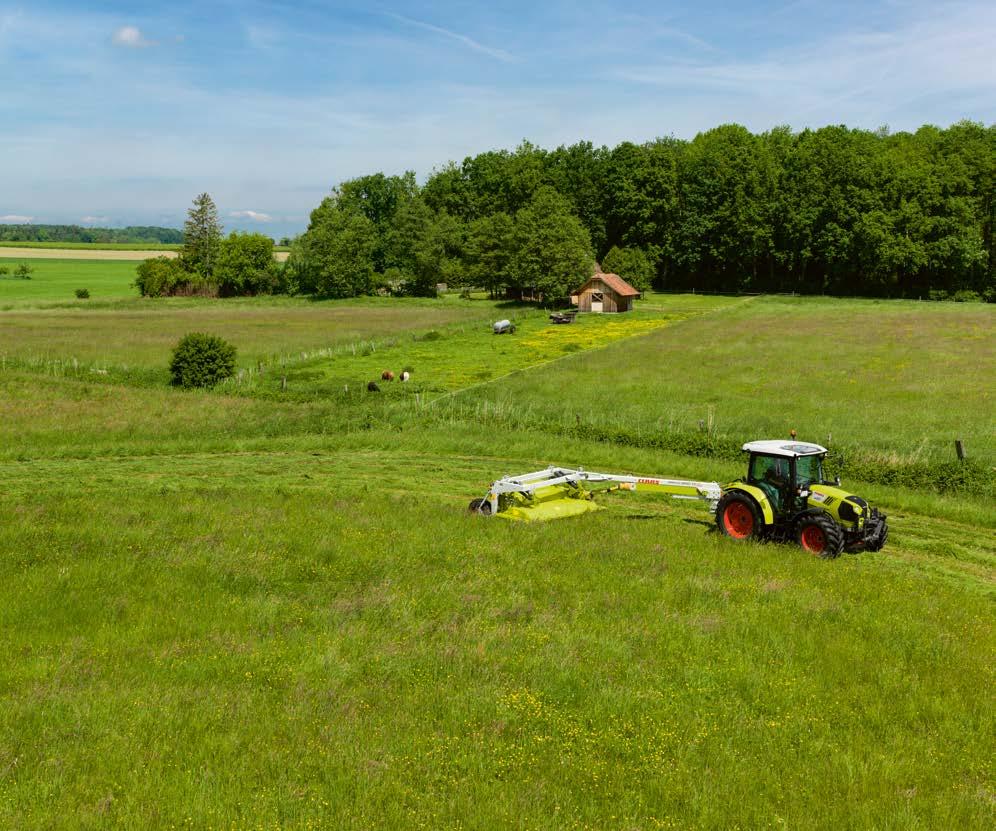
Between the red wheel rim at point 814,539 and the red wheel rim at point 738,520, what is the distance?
4.48 feet

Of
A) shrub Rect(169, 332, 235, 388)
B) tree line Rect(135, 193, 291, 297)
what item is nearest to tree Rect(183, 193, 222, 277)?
tree line Rect(135, 193, 291, 297)

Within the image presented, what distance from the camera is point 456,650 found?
12.6 m

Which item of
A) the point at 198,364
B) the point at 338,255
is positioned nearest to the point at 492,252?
the point at 338,255

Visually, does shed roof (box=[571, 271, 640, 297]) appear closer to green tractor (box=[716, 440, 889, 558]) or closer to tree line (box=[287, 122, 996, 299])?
tree line (box=[287, 122, 996, 299])

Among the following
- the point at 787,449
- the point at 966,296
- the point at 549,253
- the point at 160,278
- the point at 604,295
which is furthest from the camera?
the point at 160,278

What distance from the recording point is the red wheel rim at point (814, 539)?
57.7 feet

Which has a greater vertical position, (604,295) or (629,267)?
(629,267)

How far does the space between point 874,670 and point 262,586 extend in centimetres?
1134

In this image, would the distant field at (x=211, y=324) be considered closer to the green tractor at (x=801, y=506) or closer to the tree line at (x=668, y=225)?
the tree line at (x=668, y=225)

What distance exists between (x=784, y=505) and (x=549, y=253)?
81.5m

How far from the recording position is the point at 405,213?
12069 centimetres

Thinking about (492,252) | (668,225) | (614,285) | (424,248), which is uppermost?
(668,225)

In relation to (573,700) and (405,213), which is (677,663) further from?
(405,213)

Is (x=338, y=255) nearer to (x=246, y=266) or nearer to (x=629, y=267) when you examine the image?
(x=246, y=266)
